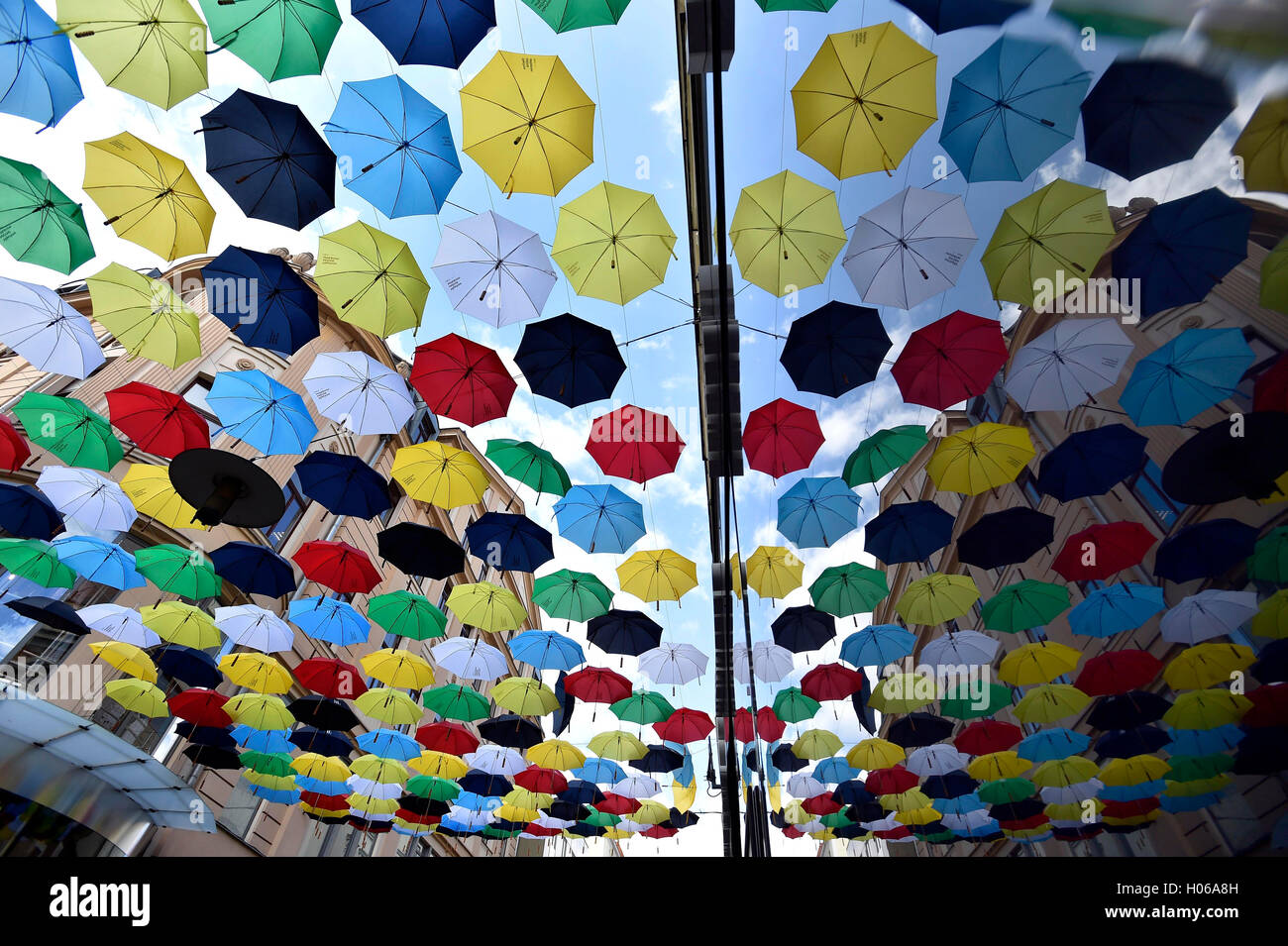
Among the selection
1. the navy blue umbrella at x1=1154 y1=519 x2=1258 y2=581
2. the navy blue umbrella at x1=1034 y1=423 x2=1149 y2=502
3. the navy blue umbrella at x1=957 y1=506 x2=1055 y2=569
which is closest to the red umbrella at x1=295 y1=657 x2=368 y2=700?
the navy blue umbrella at x1=957 y1=506 x2=1055 y2=569

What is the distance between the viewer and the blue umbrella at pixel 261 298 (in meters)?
6.36

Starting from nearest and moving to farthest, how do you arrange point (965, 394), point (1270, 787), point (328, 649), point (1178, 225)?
point (1178, 225) < point (965, 394) < point (1270, 787) < point (328, 649)

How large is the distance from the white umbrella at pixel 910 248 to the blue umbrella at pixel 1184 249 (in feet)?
4.59

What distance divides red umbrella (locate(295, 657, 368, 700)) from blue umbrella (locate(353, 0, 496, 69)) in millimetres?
8690

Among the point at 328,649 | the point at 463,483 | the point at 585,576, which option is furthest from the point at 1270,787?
the point at 328,649

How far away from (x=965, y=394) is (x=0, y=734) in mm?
13808

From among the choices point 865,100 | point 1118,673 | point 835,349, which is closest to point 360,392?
point 835,349

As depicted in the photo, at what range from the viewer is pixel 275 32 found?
4.75 m

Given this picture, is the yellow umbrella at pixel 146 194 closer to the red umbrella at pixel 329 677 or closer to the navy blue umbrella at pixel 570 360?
the navy blue umbrella at pixel 570 360

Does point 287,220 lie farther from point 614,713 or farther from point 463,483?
point 614,713

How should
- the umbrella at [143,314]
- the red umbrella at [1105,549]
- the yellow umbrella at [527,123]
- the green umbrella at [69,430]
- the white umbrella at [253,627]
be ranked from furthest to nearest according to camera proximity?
the white umbrella at [253,627], the red umbrella at [1105,549], the green umbrella at [69,430], the umbrella at [143,314], the yellow umbrella at [527,123]

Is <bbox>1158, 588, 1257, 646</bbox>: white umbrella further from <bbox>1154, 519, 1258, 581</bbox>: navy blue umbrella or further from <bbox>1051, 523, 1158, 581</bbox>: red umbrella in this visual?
<bbox>1051, 523, 1158, 581</bbox>: red umbrella

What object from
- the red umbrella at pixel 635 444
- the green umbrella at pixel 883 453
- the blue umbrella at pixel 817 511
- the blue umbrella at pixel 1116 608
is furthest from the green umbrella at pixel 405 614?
the blue umbrella at pixel 1116 608

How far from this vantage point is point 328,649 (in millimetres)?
15875
